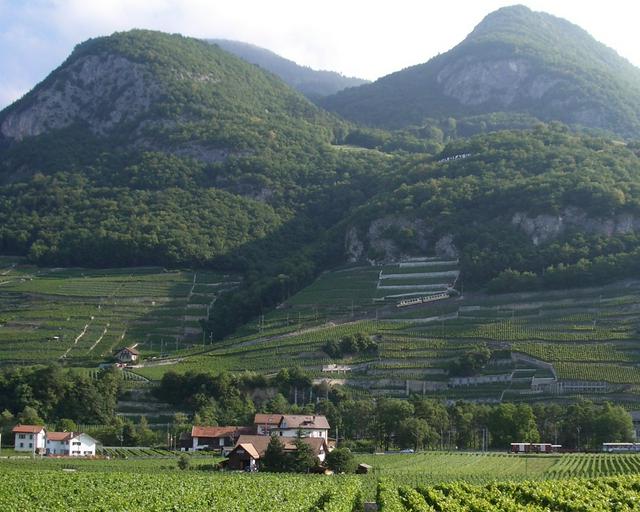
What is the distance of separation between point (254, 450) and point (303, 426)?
40.7ft

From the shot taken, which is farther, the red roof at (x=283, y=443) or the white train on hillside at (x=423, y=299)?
the white train on hillside at (x=423, y=299)

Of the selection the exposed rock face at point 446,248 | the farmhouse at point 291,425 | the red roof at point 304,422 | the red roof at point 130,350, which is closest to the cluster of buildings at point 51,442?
the farmhouse at point 291,425

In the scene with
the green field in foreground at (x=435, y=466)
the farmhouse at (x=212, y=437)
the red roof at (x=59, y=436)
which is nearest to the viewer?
the green field in foreground at (x=435, y=466)

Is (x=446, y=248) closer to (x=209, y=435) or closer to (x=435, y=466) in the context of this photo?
(x=209, y=435)

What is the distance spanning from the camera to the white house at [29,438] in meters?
83.6

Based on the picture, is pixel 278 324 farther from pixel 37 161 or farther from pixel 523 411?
Answer: pixel 37 161

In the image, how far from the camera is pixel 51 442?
83.9 m

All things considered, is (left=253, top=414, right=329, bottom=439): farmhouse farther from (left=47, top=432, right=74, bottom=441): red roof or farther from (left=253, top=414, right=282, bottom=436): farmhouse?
(left=47, top=432, right=74, bottom=441): red roof

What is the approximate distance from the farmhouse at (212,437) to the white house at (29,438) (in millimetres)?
11432

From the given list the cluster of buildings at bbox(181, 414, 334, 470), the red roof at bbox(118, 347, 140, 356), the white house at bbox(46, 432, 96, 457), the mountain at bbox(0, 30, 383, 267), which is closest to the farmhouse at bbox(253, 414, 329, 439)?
the cluster of buildings at bbox(181, 414, 334, 470)

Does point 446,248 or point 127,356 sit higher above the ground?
point 446,248

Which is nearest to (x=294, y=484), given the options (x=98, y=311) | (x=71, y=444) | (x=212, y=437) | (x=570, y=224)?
(x=212, y=437)

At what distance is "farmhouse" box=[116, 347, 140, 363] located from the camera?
111188 mm

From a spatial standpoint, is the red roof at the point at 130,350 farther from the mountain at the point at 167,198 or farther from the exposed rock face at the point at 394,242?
the exposed rock face at the point at 394,242
